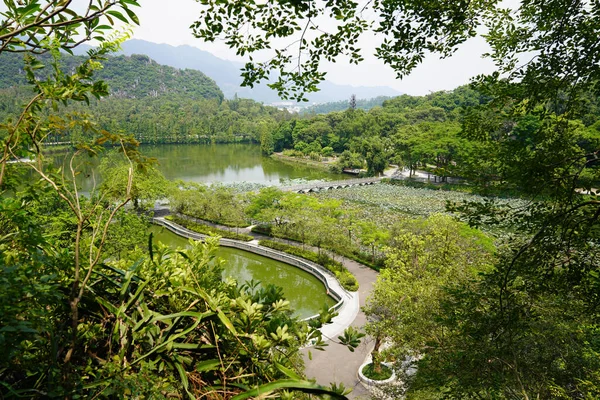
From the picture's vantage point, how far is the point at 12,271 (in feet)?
2.51

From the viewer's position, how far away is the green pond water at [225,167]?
31703 millimetres

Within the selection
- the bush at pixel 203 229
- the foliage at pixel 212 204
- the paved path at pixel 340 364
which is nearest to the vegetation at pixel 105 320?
the paved path at pixel 340 364

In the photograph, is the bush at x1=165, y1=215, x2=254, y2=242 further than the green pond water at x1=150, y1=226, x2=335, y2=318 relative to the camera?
Yes

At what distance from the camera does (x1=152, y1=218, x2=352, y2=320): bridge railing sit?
450 inches

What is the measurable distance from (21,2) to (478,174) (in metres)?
2.45

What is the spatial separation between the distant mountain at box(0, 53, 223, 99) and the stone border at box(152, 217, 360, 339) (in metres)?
89.9

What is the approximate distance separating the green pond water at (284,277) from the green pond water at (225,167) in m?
13.3

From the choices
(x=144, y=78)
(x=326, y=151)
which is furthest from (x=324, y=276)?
(x=144, y=78)

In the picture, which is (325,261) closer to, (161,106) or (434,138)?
(434,138)

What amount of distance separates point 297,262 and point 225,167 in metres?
25.9

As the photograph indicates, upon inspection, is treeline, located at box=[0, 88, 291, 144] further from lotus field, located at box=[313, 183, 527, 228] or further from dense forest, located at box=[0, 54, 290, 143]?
lotus field, located at box=[313, 183, 527, 228]

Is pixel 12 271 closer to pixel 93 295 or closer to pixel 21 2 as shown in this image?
pixel 93 295

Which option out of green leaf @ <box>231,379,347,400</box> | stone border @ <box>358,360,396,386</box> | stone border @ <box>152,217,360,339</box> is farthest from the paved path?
green leaf @ <box>231,379,347,400</box>

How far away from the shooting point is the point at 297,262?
1398 cm
